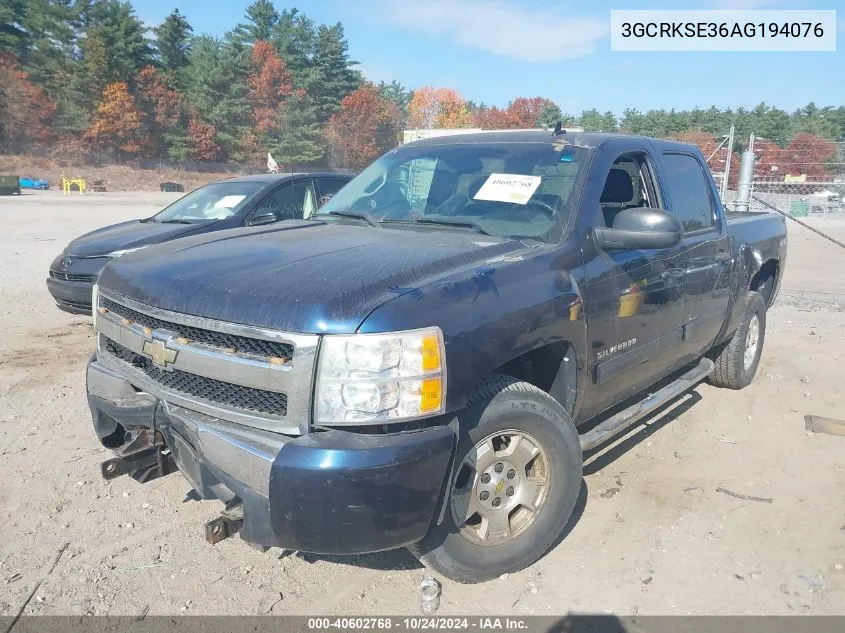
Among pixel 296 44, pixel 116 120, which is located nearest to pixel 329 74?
pixel 296 44

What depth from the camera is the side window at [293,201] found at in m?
7.73

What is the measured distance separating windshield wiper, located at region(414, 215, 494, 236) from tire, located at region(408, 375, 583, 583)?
0.85 meters

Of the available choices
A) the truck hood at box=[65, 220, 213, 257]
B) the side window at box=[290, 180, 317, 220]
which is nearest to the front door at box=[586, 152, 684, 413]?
the side window at box=[290, 180, 317, 220]

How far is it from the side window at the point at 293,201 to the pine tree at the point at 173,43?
2614 inches

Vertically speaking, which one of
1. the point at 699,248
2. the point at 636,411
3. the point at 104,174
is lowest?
the point at 636,411

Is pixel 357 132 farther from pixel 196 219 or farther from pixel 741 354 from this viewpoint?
pixel 741 354

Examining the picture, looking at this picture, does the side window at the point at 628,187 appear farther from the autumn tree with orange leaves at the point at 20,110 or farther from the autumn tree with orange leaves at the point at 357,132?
the autumn tree with orange leaves at the point at 20,110

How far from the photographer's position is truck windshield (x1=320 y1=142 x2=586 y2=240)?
3281 mm

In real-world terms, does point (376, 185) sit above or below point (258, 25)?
below

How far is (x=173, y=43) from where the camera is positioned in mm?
67625

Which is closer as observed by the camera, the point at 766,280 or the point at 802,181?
the point at 766,280

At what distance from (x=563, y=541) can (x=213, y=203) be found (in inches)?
244

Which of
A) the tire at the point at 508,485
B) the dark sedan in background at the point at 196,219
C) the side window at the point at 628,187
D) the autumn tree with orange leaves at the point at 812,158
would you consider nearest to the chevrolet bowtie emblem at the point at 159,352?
the tire at the point at 508,485

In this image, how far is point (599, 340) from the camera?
322 centimetres
